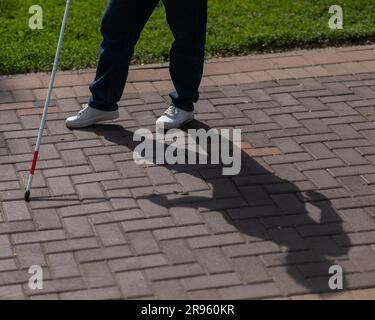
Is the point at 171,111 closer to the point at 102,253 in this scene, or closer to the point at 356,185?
the point at 356,185

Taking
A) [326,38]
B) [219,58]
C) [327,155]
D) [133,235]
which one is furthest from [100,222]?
[326,38]

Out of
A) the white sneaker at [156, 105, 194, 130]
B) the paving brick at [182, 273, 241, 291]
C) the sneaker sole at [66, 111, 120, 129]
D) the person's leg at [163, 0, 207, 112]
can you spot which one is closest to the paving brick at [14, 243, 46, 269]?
the paving brick at [182, 273, 241, 291]

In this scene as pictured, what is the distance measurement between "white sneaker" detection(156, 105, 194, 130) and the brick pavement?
16 cm

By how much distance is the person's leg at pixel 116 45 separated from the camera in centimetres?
602

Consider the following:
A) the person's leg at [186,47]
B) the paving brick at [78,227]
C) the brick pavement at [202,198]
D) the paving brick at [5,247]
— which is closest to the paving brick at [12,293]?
the brick pavement at [202,198]

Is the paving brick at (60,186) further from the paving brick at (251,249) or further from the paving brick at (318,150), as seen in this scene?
the paving brick at (318,150)

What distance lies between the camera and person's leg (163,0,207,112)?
604 cm

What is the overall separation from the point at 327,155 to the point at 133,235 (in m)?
1.56

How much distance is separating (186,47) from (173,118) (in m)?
0.47

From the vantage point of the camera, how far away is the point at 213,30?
26.6 ft

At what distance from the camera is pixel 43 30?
26.2ft

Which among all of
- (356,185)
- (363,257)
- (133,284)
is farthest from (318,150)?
(133,284)

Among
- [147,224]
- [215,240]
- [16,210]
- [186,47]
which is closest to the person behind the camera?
[215,240]
